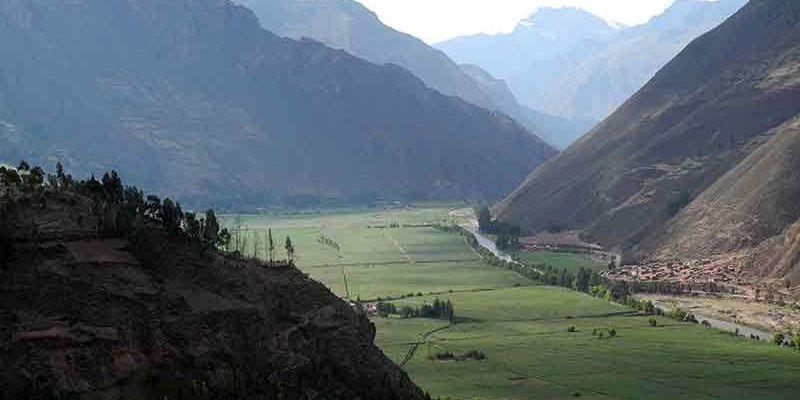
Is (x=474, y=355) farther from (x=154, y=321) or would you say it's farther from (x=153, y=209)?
(x=154, y=321)

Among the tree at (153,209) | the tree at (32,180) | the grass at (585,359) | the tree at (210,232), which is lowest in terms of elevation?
the grass at (585,359)

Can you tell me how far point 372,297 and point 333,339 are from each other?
90.7 m

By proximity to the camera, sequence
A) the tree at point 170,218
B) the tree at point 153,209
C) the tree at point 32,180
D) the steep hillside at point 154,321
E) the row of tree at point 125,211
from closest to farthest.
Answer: the steep hillside at point 154,321 < the row of tree at point 125,211 < the tree at point 32,180 < the tree at point 170,218 < the tree at point 153,209

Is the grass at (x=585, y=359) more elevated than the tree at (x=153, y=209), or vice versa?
the tree at (x=153, y=209)

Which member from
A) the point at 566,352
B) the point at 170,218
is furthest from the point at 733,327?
the point at 170,218

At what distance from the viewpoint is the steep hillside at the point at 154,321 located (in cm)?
5300

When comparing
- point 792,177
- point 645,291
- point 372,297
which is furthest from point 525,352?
point 792,177

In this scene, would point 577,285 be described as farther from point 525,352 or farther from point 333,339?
point 333,339

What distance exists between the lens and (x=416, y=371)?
103 metres

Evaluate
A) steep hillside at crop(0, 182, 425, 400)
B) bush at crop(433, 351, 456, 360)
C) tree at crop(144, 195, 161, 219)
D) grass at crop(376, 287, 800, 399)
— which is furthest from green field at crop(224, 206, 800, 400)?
tree at crop(144, 195, 161, 219)

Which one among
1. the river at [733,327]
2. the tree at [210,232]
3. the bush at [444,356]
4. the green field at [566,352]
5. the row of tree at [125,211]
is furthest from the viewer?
the river at [733,327]

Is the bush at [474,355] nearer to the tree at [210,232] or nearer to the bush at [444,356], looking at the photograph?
the bush at [444,356]

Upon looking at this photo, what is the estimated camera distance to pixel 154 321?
57.4 meters

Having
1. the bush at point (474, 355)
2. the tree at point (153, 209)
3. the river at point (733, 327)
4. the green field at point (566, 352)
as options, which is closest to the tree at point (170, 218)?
the tree at point (153, 209)
